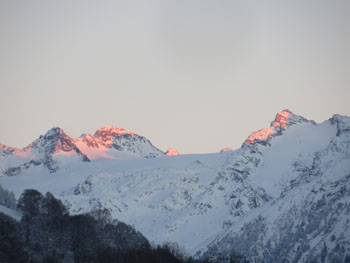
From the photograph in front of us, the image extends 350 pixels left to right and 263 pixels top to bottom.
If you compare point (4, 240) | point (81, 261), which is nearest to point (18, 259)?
point (4, 240)

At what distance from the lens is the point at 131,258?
650 feet

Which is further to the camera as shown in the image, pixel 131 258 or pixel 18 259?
pixel 131 258

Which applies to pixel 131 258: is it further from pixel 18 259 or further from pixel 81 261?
pixel 18 259

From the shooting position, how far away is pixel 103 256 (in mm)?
195875

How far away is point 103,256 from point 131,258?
6.34 meters

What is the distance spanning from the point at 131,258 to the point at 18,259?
30.0m

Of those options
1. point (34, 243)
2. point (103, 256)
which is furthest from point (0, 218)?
point (103, 256)

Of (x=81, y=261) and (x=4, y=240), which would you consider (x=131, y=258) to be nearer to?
A: (x=81, y=261)

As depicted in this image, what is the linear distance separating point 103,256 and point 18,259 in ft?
79.9

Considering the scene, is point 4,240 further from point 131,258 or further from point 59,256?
point 131,258

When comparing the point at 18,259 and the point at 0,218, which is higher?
the point at 0,218

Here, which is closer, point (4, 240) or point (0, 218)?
point (4, 240)

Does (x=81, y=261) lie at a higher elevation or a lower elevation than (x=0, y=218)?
lower

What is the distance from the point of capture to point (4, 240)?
183125mm
